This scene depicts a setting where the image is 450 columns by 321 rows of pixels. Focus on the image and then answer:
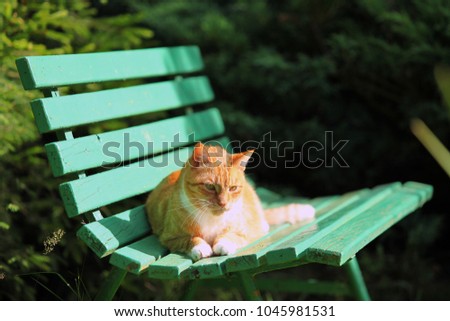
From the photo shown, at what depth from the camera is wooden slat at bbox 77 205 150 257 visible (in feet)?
7.48

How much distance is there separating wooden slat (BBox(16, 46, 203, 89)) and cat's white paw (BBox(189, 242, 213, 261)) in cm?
90

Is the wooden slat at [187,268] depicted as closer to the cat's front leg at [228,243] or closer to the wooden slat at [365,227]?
the cat's front leg at [228,243]

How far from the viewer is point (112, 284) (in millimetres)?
2361

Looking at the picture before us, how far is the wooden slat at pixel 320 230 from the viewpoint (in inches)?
78.5

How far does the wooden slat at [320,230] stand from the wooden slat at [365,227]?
0.12 ft

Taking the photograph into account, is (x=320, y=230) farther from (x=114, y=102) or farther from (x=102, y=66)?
(x=102, y=66)

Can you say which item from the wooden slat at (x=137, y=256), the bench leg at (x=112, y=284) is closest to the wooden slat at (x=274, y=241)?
the wooden slat at (x=137, y=256)

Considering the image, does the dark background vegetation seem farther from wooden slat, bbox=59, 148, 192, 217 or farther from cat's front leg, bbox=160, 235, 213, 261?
cat's front leg, bbox=160, 235, 213, 261

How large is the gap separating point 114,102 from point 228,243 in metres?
0.91

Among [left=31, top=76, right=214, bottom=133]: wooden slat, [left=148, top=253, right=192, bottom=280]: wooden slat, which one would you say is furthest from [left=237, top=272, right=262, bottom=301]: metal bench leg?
[left=31, top=76, right=214, bottom=133]: wooden slat

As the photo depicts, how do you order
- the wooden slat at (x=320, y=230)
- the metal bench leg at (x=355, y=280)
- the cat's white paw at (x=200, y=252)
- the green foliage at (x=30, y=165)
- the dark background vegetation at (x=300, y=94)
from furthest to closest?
the dark background vegetation at (x=300, y=94) < the metal bench leg at (x=355, y=280) < the green foliage at (x=30, y=165) < the cat's white paw at (x=200, y=252) < the wooden slat at (x=320, y=230)

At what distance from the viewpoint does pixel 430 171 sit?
402 cm
